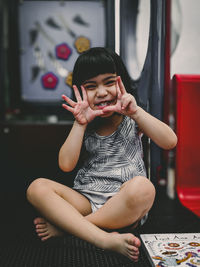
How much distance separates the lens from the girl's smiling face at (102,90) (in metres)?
0.88

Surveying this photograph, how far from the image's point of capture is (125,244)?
2.22 ft

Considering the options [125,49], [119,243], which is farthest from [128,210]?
[125,49]

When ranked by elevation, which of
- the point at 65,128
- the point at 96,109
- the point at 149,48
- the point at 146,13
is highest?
the point at 146,13

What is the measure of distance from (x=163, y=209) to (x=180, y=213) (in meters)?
0.10

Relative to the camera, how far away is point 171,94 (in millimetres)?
1191

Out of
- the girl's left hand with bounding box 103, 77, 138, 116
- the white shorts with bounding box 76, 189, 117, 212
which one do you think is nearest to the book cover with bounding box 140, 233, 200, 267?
the white shorts with bounding box 76, 189, 117, 212

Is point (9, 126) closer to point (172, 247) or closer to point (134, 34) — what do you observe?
point (134, 34)

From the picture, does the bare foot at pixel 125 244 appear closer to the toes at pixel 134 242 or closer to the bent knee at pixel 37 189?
the toes at pixel 134 242

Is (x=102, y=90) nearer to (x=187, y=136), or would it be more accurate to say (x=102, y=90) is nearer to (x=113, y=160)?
(x=113, y=160)

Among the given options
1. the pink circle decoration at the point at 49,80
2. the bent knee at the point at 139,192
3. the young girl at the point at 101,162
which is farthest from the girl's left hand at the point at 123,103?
the pink circle decoration at the point at 49,80

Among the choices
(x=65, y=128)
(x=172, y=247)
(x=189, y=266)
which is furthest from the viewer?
(x=65, y=128)

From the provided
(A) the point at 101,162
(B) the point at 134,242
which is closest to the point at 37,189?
(A) the point at 101,162

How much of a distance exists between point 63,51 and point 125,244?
140 centimetres

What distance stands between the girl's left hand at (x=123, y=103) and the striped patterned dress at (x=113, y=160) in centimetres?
13
